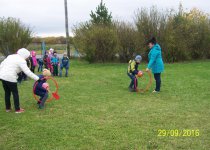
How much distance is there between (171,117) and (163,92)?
335 cm

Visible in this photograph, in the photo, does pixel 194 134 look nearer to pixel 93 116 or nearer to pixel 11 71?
pixel 93 116

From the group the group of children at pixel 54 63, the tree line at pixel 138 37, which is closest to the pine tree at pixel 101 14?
the tree line at pixel 138 37

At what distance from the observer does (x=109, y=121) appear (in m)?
6.41

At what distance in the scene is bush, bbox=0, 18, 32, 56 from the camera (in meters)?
23.5

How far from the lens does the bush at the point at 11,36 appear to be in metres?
23.5

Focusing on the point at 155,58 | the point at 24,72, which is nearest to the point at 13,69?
the point at 24,72

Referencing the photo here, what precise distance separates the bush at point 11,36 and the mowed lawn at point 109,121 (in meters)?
14.5

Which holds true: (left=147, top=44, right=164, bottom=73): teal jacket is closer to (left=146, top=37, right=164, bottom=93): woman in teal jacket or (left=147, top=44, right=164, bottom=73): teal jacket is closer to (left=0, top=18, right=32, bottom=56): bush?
(left=146, top=37, right=164, bottom=93): woman in teal jacket

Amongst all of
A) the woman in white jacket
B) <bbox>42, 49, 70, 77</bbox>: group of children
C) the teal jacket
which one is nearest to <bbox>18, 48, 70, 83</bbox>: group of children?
<bbox>42, 49, 70, 77</bbox>: group of children

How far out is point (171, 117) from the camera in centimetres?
666
